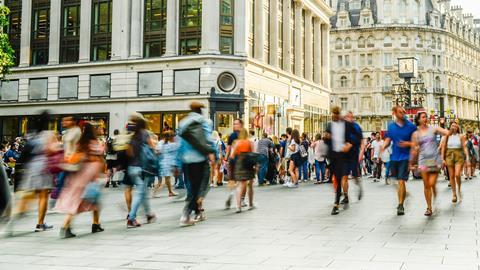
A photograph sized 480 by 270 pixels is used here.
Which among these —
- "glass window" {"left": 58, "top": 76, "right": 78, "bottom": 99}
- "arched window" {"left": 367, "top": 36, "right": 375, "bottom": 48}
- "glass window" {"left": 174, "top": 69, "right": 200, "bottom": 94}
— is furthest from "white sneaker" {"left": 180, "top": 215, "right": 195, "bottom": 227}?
"arched window" {"left": 367, "top": 36, "right": 375, "bottom": 48}

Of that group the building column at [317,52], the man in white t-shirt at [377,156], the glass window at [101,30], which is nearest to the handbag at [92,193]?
the man in white t-shirt at [377,156]

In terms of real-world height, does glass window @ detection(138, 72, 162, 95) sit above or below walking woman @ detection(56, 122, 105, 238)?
above

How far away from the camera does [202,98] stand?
34312 millimetres

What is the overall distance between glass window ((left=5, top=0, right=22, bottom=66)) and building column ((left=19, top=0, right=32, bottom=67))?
2.74 feet

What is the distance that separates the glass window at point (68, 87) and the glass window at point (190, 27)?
27.8 ft

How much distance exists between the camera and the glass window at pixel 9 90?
40.4 m

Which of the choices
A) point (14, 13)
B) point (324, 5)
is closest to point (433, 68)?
point (324, 5)

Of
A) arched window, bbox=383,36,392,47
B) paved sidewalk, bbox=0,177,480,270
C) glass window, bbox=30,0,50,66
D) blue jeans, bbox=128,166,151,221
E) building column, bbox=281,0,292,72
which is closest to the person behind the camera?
paved sidewalk, bbox=0,177,480,270

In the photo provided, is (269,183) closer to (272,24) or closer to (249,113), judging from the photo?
(249,113)

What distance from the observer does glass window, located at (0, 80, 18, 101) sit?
40406 millimetres

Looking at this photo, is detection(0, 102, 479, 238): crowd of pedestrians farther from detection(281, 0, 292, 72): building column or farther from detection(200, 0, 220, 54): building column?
detection(281, 0, 292, 72): building column

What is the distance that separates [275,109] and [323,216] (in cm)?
2822

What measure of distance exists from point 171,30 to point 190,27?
52.2 inches

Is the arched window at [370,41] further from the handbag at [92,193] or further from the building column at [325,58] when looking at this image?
the handbag at [92,193]
